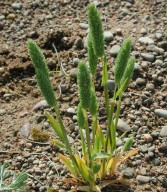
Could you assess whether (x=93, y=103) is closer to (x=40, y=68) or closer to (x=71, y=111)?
(x=40, y=68)

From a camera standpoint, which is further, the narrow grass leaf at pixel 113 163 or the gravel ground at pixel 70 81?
the gravel ground at pixel 70 81

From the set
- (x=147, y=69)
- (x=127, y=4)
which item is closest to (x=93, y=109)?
(x=147, y=69)

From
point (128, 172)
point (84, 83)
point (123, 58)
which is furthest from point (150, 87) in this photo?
point (84, 83)

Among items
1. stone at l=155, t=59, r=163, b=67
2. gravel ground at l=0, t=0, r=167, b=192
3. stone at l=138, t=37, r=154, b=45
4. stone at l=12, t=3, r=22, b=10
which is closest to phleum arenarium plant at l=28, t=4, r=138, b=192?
gravel ground at l=0, t=0, r=167, b=192

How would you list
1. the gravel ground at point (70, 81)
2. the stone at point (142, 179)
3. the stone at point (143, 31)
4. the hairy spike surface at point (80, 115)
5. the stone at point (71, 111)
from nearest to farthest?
the hairy spike surface at point (80, 115) < the stone at point (142, 179) < the gravel ground at point (70, 81) < the stone at point (71, 111) < the stone at point (143, 31)

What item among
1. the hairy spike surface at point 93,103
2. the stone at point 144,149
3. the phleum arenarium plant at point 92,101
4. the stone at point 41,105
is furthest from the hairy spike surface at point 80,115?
the stone at point 41,105

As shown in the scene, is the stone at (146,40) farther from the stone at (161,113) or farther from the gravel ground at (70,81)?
the stone at (161,113)

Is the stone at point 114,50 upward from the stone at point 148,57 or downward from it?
upward
